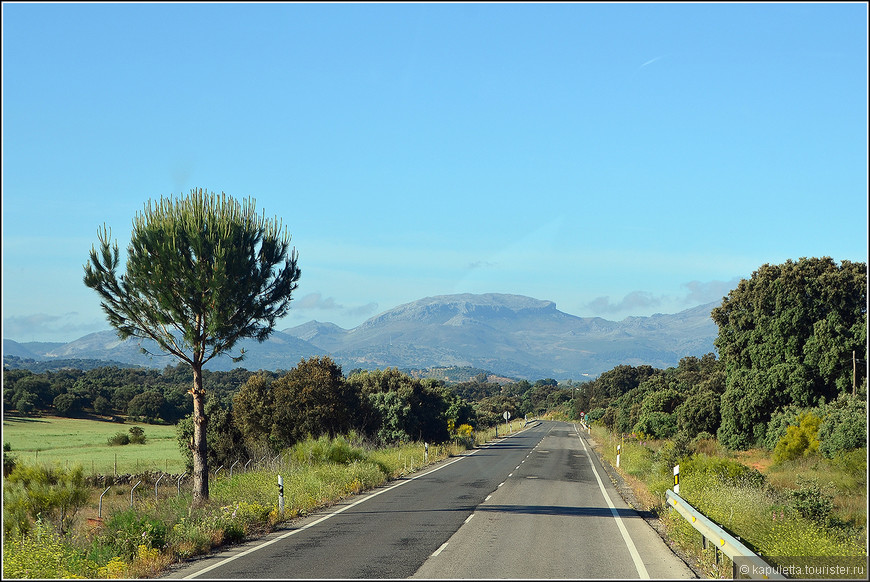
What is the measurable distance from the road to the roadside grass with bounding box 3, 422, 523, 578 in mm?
558

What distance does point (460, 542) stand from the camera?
44.5 ft

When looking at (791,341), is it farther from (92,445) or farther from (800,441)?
(92,445)

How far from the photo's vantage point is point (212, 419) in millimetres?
39781

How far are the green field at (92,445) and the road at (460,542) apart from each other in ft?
85.7

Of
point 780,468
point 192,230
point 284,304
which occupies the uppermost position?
point 192,230

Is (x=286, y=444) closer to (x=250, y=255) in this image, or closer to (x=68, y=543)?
(x=250, y=255)

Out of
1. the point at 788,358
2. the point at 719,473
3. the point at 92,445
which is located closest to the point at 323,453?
the point at 719,473

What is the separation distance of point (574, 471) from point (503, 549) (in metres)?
21.6

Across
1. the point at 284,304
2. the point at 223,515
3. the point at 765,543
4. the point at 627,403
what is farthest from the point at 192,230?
the point at 627,403

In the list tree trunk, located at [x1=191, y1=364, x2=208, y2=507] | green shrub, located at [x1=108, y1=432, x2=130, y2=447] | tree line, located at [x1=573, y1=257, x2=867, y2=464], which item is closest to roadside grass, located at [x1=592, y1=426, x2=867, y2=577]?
tree line, located at [x1=573, y1=257, x2=867, y2=464]

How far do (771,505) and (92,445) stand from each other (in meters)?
57.2

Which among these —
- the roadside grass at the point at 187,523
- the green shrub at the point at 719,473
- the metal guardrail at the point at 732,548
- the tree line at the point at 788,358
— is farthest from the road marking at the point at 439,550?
the tree line at the point at 788,358

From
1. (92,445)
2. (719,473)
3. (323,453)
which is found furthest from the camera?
(92,445)

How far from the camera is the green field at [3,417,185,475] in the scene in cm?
4599
